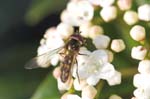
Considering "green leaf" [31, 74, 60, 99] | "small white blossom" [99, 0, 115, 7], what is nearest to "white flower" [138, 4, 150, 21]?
"small white blossom" [99, 0, 115, 7]

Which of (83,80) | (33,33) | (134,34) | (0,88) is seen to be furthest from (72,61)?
(33,33)

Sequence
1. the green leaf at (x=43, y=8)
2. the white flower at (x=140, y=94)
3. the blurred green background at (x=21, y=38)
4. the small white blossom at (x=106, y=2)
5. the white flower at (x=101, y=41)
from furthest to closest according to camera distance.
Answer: the green leaf at (x=43, y=8) < the blurred green background at (x=21, y=38) < the small white blossom at (x=106, y=2) < the white flower at (x=101, y=41) < the white flower at (x=140, y=94)

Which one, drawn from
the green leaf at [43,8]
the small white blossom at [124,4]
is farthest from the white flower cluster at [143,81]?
the green leaf at [43,8]

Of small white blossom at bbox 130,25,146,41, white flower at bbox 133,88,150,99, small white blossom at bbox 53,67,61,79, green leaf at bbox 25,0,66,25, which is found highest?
green leaf at bbox 25,0,66,25

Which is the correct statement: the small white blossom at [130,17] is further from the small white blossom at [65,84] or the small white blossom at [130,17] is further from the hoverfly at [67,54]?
the small white blossom at [65,84]

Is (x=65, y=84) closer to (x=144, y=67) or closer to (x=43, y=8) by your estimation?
(x=144, y=67)

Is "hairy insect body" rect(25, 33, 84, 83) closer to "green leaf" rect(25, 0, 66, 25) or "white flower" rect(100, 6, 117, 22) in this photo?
"white flower" rect(100, 6, 117, 22)

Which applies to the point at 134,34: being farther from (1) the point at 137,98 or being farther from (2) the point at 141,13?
(1) the point at 137,98
